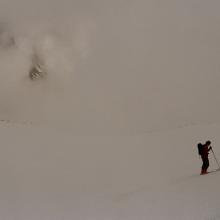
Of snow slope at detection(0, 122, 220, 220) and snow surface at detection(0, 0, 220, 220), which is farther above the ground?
snow surface at detection(0, 0, 220, 220)

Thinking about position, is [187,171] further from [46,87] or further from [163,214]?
[46,87]

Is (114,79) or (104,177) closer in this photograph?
(104,177)

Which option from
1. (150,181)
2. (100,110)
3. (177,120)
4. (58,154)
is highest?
(100,110)

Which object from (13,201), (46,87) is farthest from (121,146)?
(46,87)

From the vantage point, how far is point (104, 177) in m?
9.88

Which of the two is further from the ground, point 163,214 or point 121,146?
point 121,146

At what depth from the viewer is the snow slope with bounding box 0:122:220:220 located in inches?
292

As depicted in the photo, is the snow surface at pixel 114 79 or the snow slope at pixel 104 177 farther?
the snow surface at pixel 114 79

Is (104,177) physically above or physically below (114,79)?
below

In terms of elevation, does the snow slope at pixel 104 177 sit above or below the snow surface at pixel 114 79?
below

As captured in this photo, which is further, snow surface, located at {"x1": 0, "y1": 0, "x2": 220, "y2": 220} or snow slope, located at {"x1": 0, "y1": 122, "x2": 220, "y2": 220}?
snow surface, located at {"x1": 0, "y1": 0, "x2": 220, "y2": 220}

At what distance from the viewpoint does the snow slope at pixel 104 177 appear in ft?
24.4

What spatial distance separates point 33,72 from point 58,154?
12.0m

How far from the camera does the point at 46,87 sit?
22.4 m
